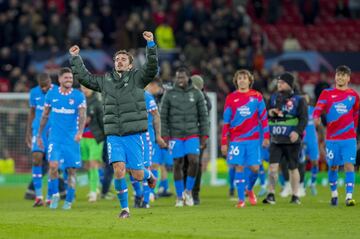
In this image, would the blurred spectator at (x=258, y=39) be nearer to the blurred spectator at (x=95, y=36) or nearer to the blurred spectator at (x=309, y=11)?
the blurred spectator at (x=309, y=11)

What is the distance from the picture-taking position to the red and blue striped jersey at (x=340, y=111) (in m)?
19.4

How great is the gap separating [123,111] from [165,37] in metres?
18.5

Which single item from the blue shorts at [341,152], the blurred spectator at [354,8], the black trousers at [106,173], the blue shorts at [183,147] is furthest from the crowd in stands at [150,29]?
the blue shorts at [341,152]

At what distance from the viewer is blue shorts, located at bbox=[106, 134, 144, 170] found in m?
16.8

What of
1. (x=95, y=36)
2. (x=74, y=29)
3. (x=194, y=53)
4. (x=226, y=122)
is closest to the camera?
(x=226, y=122)

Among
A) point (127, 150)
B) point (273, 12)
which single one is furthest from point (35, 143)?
point (273, 12)

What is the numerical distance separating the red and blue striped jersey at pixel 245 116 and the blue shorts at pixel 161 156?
9.80 feet

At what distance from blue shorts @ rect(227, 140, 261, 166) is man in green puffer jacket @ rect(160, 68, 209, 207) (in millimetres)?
896

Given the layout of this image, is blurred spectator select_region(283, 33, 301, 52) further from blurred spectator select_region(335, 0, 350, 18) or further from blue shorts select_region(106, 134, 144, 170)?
blue shorts select_region(106, 134, 144, 170)

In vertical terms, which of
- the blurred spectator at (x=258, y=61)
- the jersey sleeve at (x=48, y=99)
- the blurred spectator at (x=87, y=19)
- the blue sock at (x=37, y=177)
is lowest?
the blue sock at (x=37, y=177)

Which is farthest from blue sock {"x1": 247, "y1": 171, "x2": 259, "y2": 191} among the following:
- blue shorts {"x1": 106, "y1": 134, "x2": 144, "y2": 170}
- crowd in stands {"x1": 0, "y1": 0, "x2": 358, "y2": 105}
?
crowd in stands {"x1": 0, "y1": 0, "x2": 358, "y2": 105}

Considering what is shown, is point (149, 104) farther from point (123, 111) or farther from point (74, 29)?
point (74, 29)

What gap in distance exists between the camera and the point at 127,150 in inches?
668

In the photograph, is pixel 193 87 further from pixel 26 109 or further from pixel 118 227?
pixel 26 109
